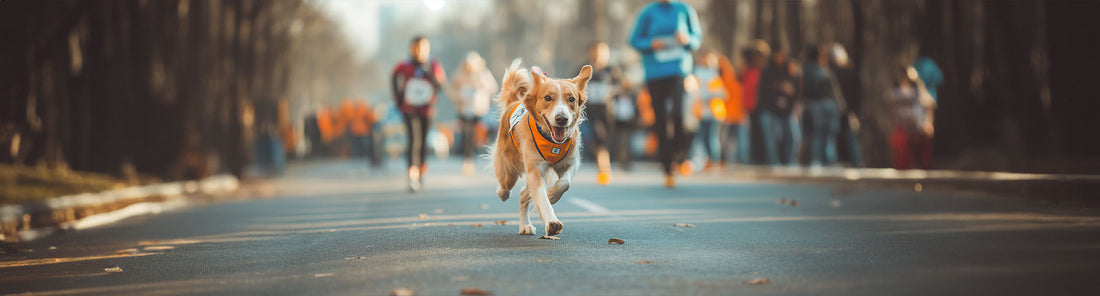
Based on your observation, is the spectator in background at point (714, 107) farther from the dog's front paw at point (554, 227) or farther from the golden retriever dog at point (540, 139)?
the dog's front paw at point (554, 227)

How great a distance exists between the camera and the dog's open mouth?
28.2ft

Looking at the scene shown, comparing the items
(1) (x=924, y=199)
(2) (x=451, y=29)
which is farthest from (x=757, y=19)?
(2) (x=451, y=29)

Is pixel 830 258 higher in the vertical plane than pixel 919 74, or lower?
lower

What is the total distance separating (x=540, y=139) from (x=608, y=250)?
1084mm

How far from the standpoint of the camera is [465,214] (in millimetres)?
11531

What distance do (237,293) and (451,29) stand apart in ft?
259

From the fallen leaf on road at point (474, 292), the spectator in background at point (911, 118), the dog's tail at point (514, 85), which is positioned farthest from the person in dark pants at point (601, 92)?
the fallen leaf on road at point (474, 292)

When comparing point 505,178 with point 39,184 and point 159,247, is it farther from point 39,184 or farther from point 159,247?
point 39,184


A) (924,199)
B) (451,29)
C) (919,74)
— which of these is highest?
(451,29)

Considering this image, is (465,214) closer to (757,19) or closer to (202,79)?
(202,79)

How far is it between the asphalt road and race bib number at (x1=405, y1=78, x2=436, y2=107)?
3080mm

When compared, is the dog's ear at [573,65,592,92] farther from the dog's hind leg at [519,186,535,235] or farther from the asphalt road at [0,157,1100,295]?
the asphalt road at [0,157,1100,295]

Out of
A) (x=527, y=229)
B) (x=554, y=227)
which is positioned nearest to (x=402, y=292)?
(x=554, y=227)

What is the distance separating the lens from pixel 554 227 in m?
8.44
